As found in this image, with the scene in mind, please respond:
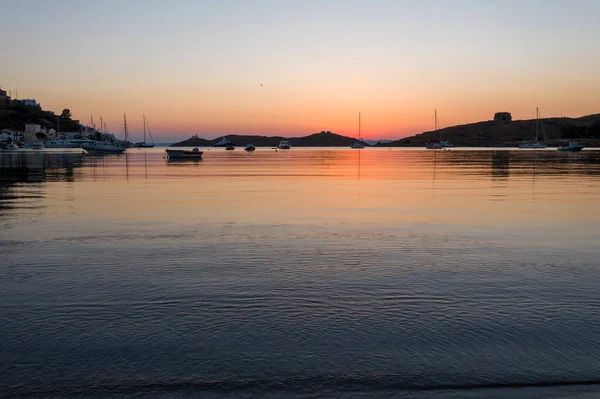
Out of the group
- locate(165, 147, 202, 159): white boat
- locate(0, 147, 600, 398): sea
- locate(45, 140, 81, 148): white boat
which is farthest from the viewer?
locate(45, 140, 81, 148): white boat

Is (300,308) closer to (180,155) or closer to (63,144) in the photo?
(180,155)

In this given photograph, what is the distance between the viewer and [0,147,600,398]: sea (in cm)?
620

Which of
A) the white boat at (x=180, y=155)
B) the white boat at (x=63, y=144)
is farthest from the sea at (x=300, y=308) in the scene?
the white boat at (x=63, y=144)

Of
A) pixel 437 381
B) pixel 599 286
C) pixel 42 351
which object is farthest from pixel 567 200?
pixel 42 351

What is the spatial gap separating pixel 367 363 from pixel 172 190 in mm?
25083

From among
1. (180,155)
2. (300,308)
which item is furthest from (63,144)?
(300,308)

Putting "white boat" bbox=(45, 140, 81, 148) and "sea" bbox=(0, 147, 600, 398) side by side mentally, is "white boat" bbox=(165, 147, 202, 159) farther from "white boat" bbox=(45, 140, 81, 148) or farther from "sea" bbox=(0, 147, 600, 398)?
"white boat" bbox=(45, 140, 81, 148)

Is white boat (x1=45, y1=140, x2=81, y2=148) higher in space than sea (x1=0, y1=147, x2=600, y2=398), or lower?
higher

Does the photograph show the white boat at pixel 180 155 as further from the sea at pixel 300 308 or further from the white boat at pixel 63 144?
the white boat at pixel 63 144

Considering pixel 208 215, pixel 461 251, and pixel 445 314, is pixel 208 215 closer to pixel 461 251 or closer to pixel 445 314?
pixel 461 251

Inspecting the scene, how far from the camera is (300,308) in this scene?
8672 mm

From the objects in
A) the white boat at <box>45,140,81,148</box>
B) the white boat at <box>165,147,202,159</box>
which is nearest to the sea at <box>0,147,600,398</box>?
the white boat at <box>165,147,202,159</box>

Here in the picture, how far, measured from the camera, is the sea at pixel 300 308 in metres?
6.20

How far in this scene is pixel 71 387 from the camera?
5969 millimetres
